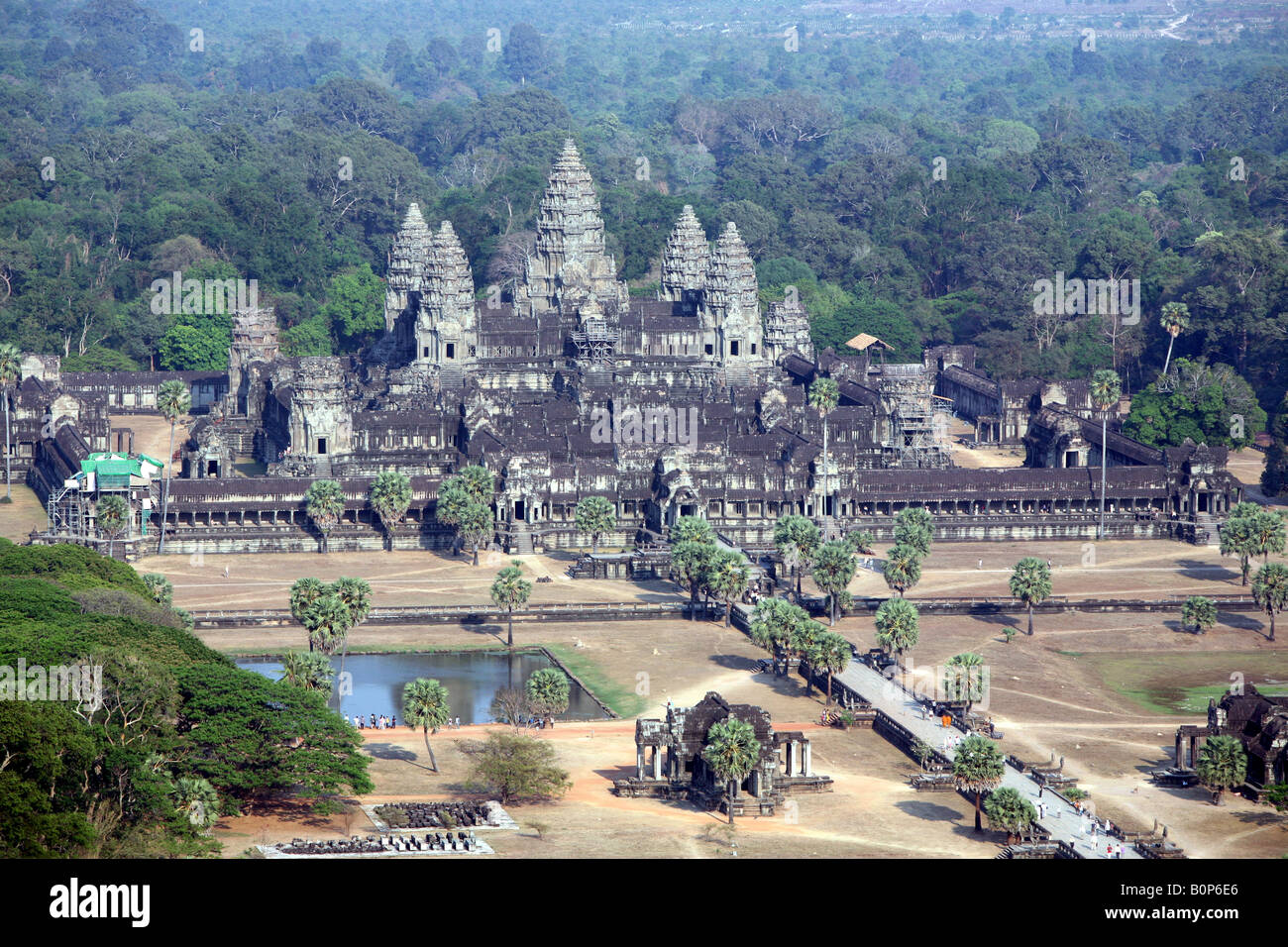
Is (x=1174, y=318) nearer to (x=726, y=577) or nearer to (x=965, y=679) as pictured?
(x=726, y=577)

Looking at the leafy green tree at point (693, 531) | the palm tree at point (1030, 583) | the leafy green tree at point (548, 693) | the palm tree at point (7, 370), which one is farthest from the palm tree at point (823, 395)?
the leafy green tree at point (548, 693)

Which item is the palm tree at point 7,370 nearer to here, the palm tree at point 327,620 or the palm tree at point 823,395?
the palm tree at point 823,395

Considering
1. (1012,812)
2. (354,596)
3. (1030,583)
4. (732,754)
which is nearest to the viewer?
(1012,812)

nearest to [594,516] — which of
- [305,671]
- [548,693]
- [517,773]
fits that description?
[548,693]

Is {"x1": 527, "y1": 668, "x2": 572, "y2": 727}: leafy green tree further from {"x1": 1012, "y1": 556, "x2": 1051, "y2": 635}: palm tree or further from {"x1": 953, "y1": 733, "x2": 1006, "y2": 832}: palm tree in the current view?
{"x1": 1012, "y1": 556, "x2": 1051, "y2": 635}: palm tree

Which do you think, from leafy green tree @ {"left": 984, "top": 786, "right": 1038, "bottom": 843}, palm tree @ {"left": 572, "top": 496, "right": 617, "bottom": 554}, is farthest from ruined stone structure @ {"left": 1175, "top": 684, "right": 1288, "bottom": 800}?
palm tree @ {"left": 572, "top": 496, "right": 617, "bottom": 554}
